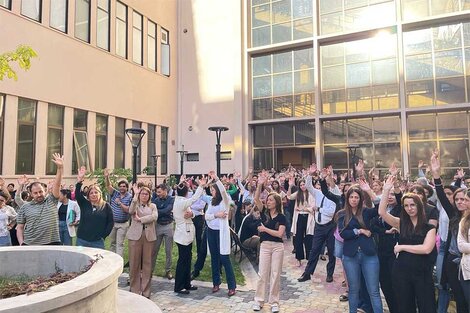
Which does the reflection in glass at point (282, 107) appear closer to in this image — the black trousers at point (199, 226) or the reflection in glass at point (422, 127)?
the reflection in glass at point (422, 127)

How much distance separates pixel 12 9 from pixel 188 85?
11534mm

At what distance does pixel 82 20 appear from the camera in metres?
18.1

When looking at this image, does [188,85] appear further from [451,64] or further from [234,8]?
[451,64]

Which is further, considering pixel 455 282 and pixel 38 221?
pixel 38 221

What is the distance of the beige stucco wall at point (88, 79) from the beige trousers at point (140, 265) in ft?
34.5

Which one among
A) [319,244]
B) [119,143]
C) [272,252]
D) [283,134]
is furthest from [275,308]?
[283,134]

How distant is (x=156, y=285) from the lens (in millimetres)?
7203

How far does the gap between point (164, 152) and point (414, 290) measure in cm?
2081

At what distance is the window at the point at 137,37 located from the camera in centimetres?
2133

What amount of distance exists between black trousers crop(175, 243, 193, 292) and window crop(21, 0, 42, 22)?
1357 centimetres

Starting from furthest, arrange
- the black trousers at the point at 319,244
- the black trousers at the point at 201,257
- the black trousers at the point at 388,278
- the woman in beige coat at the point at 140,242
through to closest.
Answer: the black trousers at the point at 201,257, the black trousers at the point at 319,244, the woman in beige coat at the point at 140,242, the black trousers at the point at 388,278

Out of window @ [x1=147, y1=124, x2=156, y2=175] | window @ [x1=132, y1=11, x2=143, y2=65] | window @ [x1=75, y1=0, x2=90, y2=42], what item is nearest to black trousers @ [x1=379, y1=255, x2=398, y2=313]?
window @ [x1=75, y1=0, x2=90, y2=42]

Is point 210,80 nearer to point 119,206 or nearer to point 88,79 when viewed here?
point 88,79

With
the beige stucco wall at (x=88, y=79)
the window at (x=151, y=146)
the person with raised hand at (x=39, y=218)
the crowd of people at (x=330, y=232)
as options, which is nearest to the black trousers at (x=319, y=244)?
the crowd of people at (x=330, y=232)
